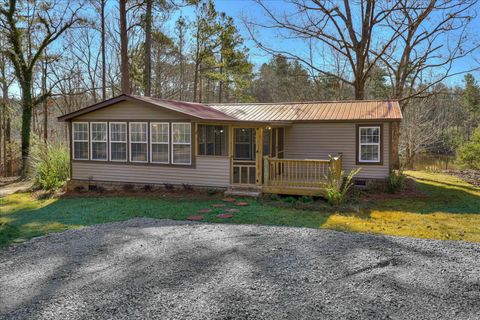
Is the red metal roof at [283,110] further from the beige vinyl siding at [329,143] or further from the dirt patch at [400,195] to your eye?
the dirt patch at [400,195]

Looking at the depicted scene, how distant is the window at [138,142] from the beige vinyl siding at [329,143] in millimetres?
4878

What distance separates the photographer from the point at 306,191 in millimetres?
10070

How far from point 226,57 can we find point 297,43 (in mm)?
5171

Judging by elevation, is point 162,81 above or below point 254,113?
above

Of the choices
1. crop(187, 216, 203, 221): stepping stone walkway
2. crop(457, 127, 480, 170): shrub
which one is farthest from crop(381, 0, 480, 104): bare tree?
crop(187, 216, 203, 221): stepping stone walkway

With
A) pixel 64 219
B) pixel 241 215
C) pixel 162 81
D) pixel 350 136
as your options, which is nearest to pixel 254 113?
pixel 350 136

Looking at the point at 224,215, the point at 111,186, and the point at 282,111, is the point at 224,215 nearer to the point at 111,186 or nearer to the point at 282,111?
the point at 111,186

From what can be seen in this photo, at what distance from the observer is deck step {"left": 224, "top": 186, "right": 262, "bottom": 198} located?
1037cm

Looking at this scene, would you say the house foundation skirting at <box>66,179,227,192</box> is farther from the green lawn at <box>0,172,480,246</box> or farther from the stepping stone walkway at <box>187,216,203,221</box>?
the stepping stone walkway at <box>187,216,203,221</box>

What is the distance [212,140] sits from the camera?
13.2m

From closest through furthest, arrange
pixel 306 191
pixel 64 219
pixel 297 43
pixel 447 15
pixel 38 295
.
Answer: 1. pixel 38 295
2. pixel 64 219
3. pixel 306 191
4. pixel 447 15
5. pixel 297 43

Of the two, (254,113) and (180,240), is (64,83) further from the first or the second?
(180,240)

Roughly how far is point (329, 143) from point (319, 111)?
1.46 meters

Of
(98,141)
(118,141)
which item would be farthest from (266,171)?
(98,141)
